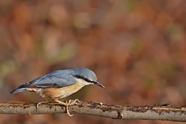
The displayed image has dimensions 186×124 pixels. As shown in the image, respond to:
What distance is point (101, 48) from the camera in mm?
8242

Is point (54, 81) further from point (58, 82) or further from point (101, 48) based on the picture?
point (101, 48)

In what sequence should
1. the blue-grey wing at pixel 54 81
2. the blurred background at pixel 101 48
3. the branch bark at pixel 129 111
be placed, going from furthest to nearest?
the blurred background at pixel 101 48, the blue-grey wing at pixel 54 81, the branch bark at pixel 129 111

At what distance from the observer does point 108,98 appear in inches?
286

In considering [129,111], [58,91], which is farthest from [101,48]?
[129,111]

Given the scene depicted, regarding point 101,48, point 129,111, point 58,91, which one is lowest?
point 129,111

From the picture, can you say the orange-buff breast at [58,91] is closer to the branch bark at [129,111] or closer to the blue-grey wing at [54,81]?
the blue-grey wing at [54,81]

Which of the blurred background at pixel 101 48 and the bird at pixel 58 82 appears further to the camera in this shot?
the blurred background at pixel 101 48

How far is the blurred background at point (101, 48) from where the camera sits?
7.04m

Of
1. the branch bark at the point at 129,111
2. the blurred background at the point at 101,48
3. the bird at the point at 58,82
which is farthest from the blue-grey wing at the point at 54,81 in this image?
the blurred background at the point at 101,48

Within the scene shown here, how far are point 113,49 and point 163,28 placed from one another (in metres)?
1.37

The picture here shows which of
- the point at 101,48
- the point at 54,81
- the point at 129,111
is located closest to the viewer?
the point at 129,111

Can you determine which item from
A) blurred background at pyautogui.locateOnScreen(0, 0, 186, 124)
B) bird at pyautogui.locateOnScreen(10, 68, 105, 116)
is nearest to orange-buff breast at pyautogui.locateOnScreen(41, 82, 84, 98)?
bird at pyautogui.locateOnScreen(10, 68, 105, 116)

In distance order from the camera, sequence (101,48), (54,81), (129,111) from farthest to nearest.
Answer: (101,48)
(54,81)
(129,111)

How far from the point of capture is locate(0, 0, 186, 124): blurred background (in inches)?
277
